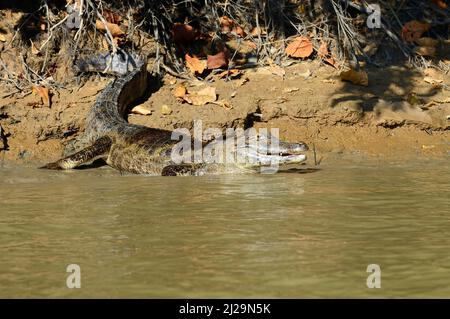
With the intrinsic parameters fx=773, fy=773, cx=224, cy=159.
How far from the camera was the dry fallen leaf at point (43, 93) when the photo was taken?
32.2 feet

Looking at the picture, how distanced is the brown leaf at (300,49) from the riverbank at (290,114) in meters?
0.63

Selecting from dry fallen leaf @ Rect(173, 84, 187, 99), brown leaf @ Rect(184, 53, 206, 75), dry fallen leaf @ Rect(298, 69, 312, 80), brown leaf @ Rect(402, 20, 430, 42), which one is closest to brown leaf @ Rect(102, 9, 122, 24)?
brown leaf @ Rect(184, 53, 206, 75)

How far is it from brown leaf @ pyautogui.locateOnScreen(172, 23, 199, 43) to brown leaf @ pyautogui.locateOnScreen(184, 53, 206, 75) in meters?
0.39

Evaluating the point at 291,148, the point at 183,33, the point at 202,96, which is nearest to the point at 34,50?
the point at 183,33

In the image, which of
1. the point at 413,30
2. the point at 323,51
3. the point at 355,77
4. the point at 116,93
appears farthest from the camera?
the point at 413,30

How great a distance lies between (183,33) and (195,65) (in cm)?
61

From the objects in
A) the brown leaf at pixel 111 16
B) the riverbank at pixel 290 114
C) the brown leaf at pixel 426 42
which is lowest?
the riverbank at pixel 290 114

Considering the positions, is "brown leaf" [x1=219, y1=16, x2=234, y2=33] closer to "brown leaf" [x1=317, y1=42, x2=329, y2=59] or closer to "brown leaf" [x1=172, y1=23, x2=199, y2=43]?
"brown leaf" [x1=172, y1=23, x2=199, y2=43]

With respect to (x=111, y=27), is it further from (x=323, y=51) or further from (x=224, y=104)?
(x=323, y=51)

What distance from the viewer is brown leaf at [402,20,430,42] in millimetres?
11340

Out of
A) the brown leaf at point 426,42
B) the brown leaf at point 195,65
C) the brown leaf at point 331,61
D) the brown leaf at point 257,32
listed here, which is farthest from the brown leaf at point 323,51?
the brown leaf at point 195,65

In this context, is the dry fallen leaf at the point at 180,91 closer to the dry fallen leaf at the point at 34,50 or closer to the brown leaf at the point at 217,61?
the brown leaf at the point at 217,61

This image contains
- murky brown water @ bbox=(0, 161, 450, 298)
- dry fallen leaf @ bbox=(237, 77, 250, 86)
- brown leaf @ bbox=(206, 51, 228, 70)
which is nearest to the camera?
murky brown water @ bbox=(0, 161, 450, 298)

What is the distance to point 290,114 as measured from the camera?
31.2 ft
